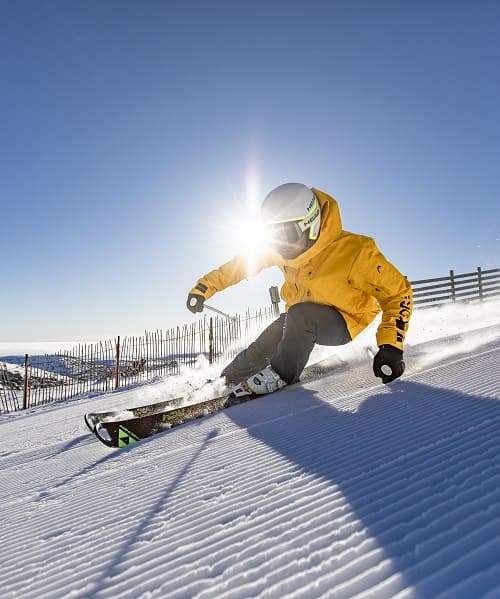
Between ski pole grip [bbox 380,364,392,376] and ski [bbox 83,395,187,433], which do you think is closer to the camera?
ski pole grip [bbox 380,364,392,376]

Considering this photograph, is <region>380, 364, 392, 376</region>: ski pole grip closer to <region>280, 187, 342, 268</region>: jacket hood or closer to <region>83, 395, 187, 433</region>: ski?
<region>280, 187, 342, 268</region>: jacket hood

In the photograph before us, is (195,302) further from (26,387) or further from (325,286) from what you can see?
(26,387)

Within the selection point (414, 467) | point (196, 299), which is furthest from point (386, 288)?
point (196, 299)

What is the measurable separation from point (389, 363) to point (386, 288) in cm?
49

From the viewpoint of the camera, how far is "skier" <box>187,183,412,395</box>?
2498mm

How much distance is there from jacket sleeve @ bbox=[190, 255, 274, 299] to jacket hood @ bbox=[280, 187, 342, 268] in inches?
34.4

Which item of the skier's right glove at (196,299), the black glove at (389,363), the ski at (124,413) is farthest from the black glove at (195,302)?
the black glove at (389,363)

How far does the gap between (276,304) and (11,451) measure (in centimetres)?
685

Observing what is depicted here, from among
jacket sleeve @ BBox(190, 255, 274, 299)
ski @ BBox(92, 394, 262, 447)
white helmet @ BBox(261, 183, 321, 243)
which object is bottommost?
ski @ BBox(92, 394, 262, 447)

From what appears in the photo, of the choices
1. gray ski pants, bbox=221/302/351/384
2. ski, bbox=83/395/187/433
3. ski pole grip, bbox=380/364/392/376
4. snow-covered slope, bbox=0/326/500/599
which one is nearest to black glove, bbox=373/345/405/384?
ski pole grip, bbox=380/364/392/376

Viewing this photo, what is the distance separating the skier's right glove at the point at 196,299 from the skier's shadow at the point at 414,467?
60.0 inches

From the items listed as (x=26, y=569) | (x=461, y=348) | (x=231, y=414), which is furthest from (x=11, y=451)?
(x=461, y=348)

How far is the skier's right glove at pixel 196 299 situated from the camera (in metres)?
3.48

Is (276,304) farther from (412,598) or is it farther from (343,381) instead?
(412,598)
